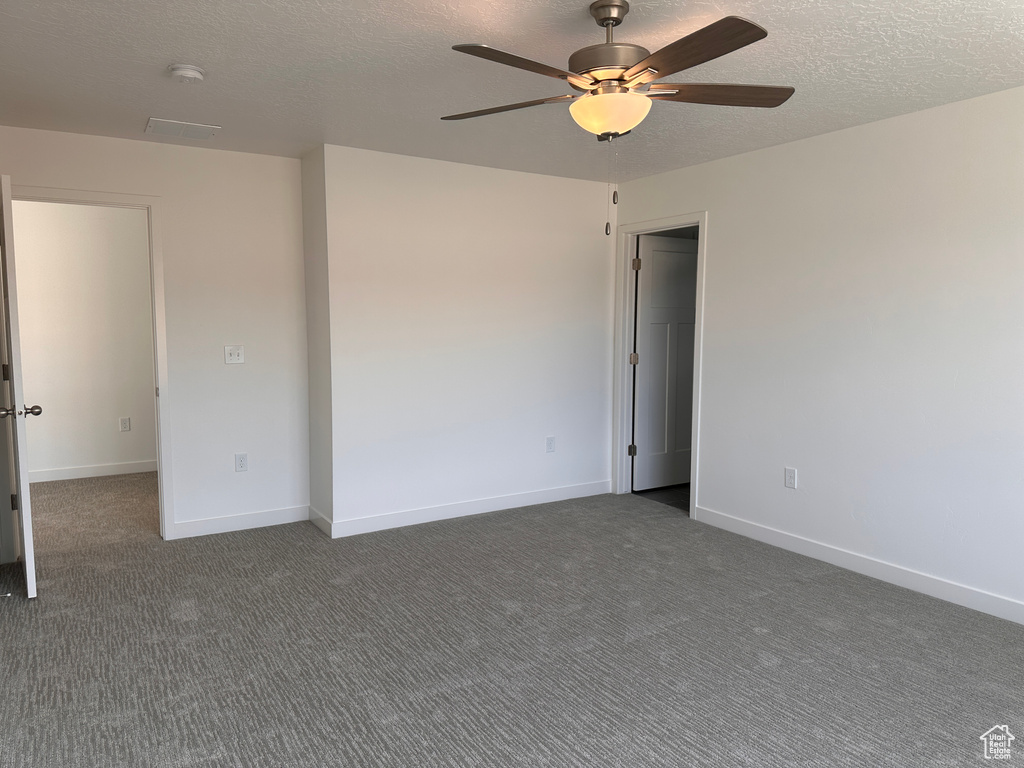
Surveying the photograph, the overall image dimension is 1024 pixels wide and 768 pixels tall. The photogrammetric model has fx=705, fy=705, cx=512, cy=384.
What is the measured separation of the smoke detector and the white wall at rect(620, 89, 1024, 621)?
300 centimetres

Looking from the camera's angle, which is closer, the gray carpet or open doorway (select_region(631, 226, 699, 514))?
the gray carpet

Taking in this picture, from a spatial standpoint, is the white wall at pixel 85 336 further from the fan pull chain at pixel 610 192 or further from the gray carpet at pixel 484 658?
the fan pull chain at pixel 610 192

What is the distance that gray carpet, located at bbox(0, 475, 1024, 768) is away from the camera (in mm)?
2242

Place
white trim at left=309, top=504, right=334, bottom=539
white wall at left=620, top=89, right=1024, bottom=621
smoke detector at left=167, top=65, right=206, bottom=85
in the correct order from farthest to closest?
white trim at left=309, top=504, right=334, bottom=539 < white wall at left=620, top=89, right=1024, bottom=621 < smoke detector at left=167, top=65, right=206, bottom=85

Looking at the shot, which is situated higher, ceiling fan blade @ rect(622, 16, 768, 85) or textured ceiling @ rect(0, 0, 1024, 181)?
textured ceiling @ rect(0, 0, 1024, 181)

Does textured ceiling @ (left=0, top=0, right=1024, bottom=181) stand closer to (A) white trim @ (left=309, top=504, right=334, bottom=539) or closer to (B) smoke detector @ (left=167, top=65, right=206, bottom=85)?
(B) smoke detector @ (left=167, top=65, right=206, bottom=85)

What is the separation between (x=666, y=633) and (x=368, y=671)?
1.26 meters

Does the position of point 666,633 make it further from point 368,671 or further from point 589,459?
point 589,459

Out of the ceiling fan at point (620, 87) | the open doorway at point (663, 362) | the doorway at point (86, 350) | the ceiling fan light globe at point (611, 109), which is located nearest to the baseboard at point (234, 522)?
the doorway at point (86, 350)

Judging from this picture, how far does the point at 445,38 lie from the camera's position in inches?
98.7

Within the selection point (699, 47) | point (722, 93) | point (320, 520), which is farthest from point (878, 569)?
point (320, 520)

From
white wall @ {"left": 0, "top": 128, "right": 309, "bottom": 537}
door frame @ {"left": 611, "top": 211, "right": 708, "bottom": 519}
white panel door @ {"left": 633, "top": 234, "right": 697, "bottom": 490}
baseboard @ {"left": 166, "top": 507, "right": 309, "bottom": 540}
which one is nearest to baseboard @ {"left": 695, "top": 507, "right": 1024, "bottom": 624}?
door frame @ {"left": 611, "top": 211, "right": 708, "bottom": 519}

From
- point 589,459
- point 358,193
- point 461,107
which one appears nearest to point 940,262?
point 461,107

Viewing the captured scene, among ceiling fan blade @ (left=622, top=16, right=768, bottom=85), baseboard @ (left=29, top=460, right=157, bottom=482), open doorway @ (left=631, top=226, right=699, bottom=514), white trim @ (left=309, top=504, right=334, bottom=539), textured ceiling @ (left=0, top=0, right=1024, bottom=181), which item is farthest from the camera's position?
baseboard @ (left=29, top=460, right=157, bottom=482)
